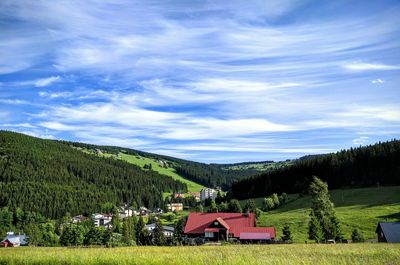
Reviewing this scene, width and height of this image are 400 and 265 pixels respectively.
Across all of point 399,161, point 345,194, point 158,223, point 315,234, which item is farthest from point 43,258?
point 399,161

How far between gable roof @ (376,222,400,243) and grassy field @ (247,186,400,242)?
13252 mm

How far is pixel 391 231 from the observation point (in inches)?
2477

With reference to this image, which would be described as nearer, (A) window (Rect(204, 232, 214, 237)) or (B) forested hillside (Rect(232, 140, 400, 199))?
(A) window (Rect(204, 232, 214, 237))

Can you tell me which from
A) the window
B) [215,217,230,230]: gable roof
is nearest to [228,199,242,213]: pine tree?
[215,217,230,230]: gable roof

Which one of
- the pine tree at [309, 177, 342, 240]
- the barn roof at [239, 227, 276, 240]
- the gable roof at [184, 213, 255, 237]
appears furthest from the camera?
the gable roof at [184, 213, 255, 237]

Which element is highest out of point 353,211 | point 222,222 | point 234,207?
point 234,207

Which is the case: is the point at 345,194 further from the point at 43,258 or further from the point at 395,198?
the point at 43,258

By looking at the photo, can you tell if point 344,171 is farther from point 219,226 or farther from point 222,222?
point 219,226

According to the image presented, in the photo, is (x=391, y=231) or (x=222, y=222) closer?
(x=391, y=231)

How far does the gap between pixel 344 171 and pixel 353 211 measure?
2358 inches

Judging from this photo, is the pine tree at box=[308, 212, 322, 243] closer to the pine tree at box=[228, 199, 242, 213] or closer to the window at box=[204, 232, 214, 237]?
the window at box=[204, 232, 214, 237]

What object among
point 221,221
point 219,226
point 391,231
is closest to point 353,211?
point 221,221

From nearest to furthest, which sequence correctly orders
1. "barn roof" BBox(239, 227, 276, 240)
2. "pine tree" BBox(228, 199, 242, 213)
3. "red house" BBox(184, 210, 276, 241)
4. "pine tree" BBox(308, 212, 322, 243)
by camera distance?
1. "pine tree" BBox(308, 212, 322, 243)
2. "barn roof" BBox(239, 227, 276, 240)
3. "red house" BBox(184, 210, 276, 241)
4. "pine tree" BBox(228, 199, 242, 213)

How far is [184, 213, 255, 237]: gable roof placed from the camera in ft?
310
